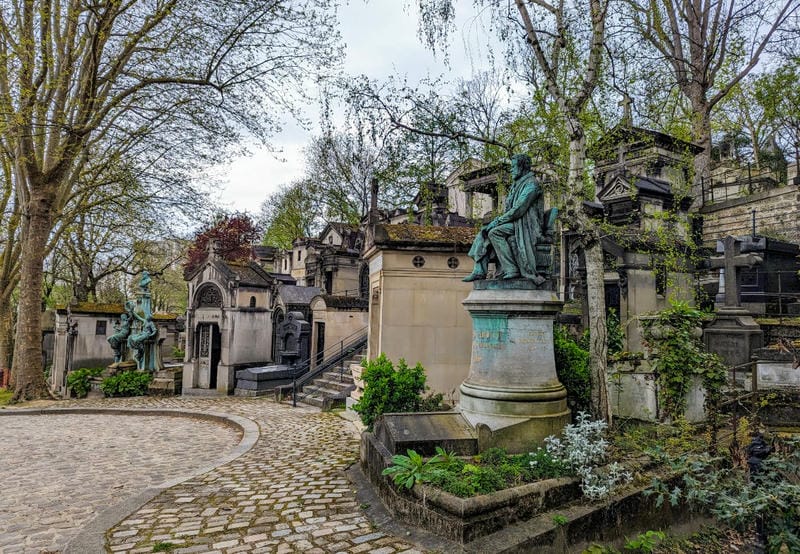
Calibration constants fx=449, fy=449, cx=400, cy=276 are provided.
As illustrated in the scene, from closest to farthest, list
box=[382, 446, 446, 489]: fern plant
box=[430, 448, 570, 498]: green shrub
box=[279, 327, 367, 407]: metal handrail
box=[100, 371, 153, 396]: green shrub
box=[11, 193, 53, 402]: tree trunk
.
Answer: box=[430, 448, 570, 498]: green shrub → box=[382, 446, 446, 489]: fern plant → box=[11, 193, 53, 402]: tree trunk → box=[279, 327, 367, 407]: metal handrail → box=[100, 371, 153, 396]: green shrub

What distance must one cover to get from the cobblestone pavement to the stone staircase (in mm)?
4248

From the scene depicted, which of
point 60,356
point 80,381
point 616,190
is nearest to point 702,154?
point 616,190

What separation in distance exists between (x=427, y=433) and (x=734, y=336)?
25.6 ft

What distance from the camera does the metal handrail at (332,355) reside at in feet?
45.5

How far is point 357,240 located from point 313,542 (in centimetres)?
2859

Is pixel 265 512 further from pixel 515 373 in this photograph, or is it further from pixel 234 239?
pixel 234 239

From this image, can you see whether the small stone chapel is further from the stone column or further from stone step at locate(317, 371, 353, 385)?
the stone column

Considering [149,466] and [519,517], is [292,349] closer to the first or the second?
[149,466]

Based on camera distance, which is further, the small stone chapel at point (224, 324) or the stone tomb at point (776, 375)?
the small stone chapel at point (224, 324)

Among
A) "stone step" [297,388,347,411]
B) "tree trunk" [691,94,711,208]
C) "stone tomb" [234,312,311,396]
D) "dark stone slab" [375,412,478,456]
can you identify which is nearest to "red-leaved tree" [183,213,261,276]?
"stone tomb" [234,312,311,396]

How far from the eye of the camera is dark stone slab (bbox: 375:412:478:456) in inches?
181

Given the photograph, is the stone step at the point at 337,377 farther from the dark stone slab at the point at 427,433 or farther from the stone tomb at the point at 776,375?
the stone tomb at the point at 776,375

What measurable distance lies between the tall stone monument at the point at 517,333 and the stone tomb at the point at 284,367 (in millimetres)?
9213

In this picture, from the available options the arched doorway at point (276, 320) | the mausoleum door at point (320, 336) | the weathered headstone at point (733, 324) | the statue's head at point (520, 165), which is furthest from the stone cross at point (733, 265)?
the arched doorway at point (276, 320)
